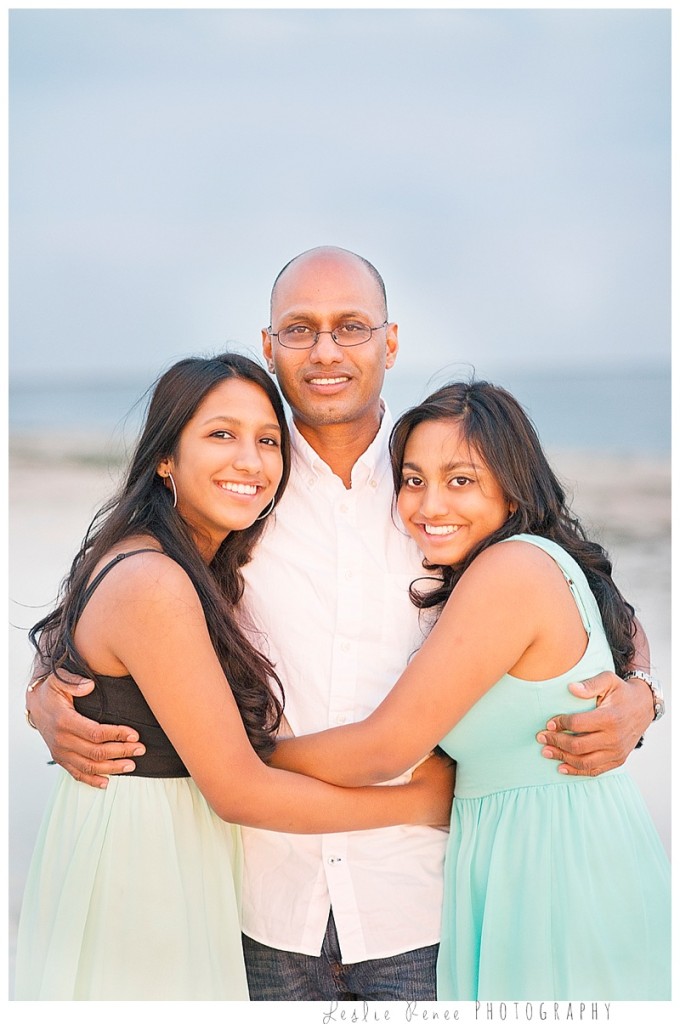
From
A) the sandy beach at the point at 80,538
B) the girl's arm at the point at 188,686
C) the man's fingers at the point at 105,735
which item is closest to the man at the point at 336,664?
the man's fingers at the point at 105,735

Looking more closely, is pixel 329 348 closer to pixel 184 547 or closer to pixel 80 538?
pixel 184 547

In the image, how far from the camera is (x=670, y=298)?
2.91 meters

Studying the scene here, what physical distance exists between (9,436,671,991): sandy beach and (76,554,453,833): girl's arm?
5.04ft

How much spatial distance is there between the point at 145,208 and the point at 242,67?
32.9 inches

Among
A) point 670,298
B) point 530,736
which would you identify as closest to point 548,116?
point 670,298

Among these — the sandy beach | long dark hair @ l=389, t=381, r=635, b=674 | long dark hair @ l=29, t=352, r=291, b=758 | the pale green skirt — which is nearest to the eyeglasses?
long dark hair @ l=29, t=352, r=291, b=758

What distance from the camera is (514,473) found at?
2.33 m

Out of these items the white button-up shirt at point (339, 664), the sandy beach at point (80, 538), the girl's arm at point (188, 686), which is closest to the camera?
the girl's arm at point (188, 686)

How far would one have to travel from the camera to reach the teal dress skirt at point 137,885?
2268 mm

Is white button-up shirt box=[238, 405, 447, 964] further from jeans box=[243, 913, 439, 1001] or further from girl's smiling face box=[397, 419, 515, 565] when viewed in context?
girl's smiling face box=[397, 419, 515, 565]

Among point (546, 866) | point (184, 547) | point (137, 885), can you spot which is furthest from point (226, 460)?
point (546, 866)

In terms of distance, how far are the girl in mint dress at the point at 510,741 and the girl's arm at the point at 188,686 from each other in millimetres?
117

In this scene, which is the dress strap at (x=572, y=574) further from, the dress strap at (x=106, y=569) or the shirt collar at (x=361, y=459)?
the dress strap at (x=106, y=569)
